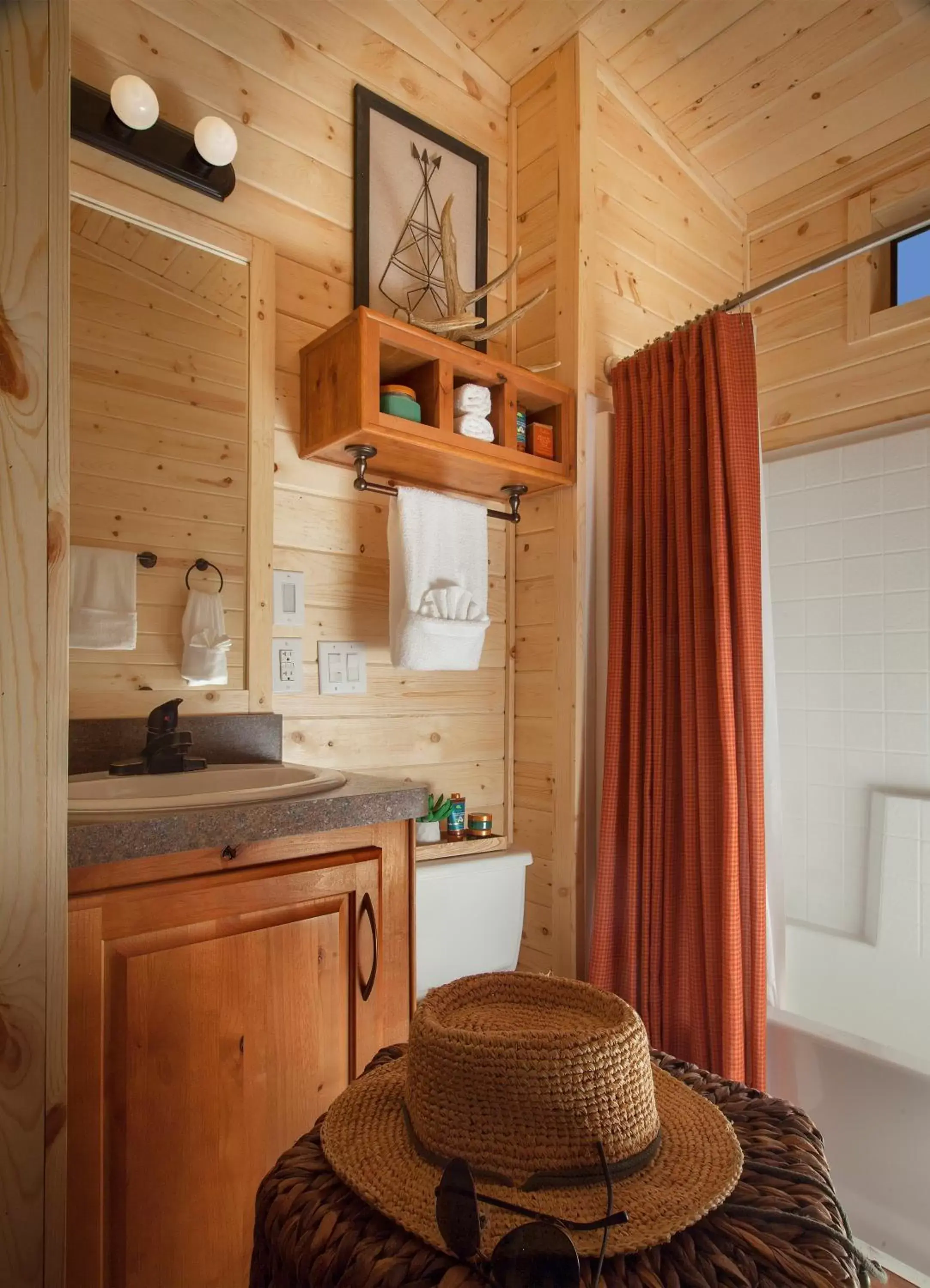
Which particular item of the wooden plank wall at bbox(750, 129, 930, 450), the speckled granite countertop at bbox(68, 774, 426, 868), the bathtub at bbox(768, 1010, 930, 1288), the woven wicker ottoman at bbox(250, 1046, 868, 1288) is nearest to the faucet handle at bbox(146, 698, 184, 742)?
the speckled granite countertop at bbox(68, 774, 426, 868)

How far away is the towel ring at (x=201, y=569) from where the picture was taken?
152cm

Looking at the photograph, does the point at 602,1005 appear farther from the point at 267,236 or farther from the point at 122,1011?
the point at 267,236

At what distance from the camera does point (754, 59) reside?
203cm

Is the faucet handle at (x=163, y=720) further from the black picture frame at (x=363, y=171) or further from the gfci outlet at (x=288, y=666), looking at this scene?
the black picture frame at (x=363, y=171)

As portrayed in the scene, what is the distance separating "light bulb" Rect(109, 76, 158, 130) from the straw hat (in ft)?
5.12

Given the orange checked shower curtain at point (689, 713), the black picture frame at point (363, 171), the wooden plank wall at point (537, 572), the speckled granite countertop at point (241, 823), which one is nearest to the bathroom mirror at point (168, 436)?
the black picture frame at point (363, 171)

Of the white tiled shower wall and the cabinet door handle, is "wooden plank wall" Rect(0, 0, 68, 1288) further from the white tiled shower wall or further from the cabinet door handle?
the white tiled shower wall

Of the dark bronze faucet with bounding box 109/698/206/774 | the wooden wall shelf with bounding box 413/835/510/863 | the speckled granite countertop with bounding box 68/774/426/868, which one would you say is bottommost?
the wooden wall shelf with bounding box 413/835/510/863

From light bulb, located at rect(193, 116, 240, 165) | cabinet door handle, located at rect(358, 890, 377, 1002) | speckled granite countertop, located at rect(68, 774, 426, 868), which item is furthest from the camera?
light bulb, located at rect(193, 116, 240, 165)

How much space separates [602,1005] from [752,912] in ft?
3.54

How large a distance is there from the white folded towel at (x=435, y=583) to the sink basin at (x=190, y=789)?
394mm

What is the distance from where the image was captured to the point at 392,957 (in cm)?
122

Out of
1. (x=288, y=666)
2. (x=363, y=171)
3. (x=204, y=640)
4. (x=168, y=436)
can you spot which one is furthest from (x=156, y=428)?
(x=363, y=171)

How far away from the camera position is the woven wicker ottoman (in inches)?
20.7
